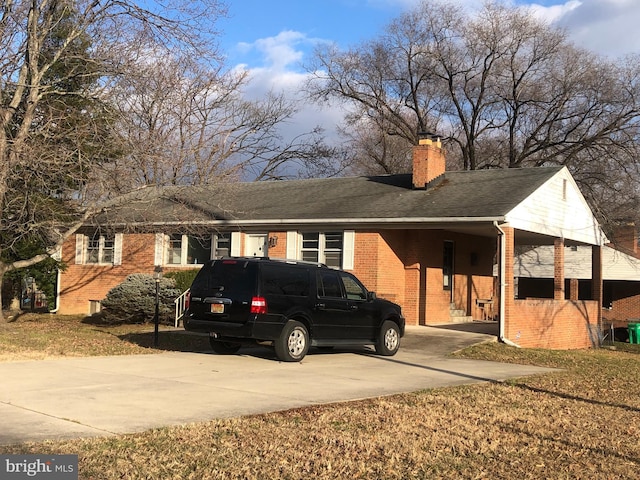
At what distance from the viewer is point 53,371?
11.2m

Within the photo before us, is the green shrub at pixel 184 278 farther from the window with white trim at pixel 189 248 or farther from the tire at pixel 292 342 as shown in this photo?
the tire at pixel 292 342

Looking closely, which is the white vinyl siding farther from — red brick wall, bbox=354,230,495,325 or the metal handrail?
the metal handrail

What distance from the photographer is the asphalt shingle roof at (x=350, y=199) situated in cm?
1944

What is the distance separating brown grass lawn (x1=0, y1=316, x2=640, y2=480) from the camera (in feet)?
19.5

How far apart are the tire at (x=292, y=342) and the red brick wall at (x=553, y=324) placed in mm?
6827

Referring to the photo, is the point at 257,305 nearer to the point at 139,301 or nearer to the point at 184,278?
the point at 139,301

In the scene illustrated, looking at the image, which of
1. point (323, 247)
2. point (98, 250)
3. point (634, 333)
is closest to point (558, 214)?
point (323, 247)

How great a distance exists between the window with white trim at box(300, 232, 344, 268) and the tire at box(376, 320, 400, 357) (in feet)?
19.6

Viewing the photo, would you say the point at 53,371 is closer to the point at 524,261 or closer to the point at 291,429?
the point at 291,429

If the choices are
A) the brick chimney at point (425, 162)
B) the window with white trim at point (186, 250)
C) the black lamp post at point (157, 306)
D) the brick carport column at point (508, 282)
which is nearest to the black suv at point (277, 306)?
the black lamp post at point (157, 306)

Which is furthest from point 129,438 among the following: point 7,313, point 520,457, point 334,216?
point 7,313

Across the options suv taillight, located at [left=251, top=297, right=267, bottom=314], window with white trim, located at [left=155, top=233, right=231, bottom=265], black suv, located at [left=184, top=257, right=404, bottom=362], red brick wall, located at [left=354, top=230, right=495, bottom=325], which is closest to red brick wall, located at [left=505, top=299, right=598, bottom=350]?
red brick wall, located at [left=354, top=230, right=495, bottom=325]

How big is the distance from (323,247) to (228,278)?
8548 mm

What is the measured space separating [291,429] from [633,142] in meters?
30.5
